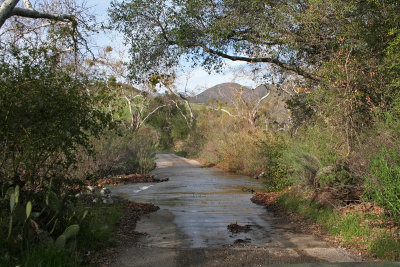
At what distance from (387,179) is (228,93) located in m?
37.9

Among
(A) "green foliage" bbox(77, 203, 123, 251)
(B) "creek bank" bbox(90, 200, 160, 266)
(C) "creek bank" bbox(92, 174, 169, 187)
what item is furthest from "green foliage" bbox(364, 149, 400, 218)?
(C) "creek bank" bbox(92, 174, 169, 187)

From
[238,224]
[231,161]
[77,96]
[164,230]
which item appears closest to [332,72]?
[238,224]

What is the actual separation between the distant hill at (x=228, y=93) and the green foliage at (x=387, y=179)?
27962mm

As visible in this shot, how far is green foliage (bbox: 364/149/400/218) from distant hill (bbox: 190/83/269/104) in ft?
91.7

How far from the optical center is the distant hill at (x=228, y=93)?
41500 millimetres

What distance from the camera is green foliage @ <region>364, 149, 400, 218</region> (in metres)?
7.32

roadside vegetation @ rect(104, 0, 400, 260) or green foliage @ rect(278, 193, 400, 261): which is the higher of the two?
roadside vegetation @ rect(104, 0, 400, 260)

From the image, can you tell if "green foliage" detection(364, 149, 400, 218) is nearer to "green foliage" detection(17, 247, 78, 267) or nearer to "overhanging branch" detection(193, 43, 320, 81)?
"green foliage" detection(17, 247, 78, 267)

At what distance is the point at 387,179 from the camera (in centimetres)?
745

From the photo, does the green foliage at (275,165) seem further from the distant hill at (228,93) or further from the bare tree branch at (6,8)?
the distant hill at (228,93)

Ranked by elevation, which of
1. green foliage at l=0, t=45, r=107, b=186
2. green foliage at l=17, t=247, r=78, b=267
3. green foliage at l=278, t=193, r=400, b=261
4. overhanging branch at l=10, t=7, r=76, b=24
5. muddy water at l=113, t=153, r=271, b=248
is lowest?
muddy water at l=113, t=153, r=271, b=248

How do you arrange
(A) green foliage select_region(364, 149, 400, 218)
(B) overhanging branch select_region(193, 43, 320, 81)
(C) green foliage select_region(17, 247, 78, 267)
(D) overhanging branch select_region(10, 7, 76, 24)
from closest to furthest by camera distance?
(C) green foliage select_region(17, 247, 78, 267) < (A) green foliage select_region(364, 149, 400, 218) < (D) overhanging branch select_region(10, 7, 76, 24) < (B) overhanging branch select_region(193, 43, 320, 81)

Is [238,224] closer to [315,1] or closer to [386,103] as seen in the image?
[386,103]

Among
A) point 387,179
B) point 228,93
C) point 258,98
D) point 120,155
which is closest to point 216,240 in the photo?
point 387,179
